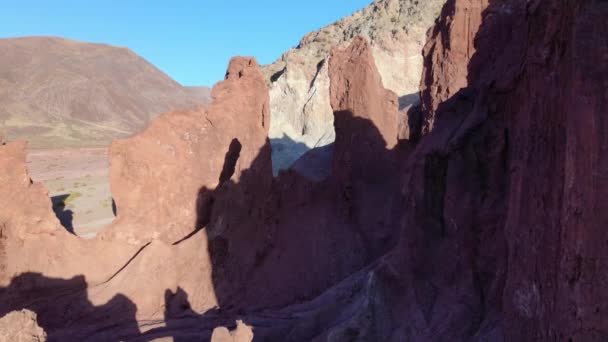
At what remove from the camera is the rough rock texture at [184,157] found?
1227cm

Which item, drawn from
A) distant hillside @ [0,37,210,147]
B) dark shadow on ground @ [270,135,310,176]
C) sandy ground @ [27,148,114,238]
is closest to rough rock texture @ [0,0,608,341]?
sandy ground @ [27,148,114,238]

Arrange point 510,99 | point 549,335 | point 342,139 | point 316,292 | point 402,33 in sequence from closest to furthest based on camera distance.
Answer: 1. point 549,335
2. point 510,99
3. point 316,292
4. point 342,139
5. point 402,33

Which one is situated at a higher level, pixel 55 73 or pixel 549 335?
pixel 55 73

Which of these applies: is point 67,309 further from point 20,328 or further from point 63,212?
point 63,212

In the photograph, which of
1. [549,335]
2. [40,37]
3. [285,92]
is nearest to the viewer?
[549,335]

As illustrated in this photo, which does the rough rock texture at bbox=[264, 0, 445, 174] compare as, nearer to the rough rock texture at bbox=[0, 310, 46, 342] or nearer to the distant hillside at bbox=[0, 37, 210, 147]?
the rough rock texture at bbox=[0, 310, 46, 342]

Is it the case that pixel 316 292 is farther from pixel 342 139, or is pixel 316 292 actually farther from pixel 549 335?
pixel 549 335

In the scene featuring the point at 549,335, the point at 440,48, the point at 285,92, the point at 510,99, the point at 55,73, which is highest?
the point at 55,73

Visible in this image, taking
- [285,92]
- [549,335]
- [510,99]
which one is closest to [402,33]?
[285,92]

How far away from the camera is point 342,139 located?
41.7ft

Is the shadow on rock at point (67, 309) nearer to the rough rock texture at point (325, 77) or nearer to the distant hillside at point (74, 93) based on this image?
the rough rock texture at point (325, 77)

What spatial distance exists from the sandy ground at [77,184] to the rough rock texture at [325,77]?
35.4 feet

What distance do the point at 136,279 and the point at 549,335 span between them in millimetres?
9109

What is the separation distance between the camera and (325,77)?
3120 centimetres
